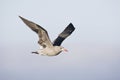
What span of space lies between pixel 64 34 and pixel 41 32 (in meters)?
3.95

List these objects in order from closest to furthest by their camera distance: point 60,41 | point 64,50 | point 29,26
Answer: point 29,26 < point 64,50 < point 60,41

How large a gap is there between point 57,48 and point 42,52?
0.98 metres

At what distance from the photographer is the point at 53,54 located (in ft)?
79.2

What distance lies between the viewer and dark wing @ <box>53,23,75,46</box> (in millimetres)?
26580

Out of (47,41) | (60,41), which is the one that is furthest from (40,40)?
(60,41)

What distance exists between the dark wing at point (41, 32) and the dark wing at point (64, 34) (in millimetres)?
1968

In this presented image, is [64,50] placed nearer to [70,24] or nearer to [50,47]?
[50,47]

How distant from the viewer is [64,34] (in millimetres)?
27078

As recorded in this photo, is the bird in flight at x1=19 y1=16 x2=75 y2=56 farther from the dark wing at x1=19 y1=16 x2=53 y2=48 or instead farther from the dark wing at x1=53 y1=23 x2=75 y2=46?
the dark wing at x1=53 y1=23 x2=75 y2=46

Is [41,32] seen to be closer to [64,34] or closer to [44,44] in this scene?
[44,44]

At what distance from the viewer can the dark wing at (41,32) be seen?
22623 millimetres

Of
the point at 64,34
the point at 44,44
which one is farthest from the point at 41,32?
the point at 64,34

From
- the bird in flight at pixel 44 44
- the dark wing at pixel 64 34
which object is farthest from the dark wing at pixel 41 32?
the dark wing at pixel 64 34

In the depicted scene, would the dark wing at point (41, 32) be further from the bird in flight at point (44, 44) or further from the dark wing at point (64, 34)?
the dark wing at point (64, 34)
